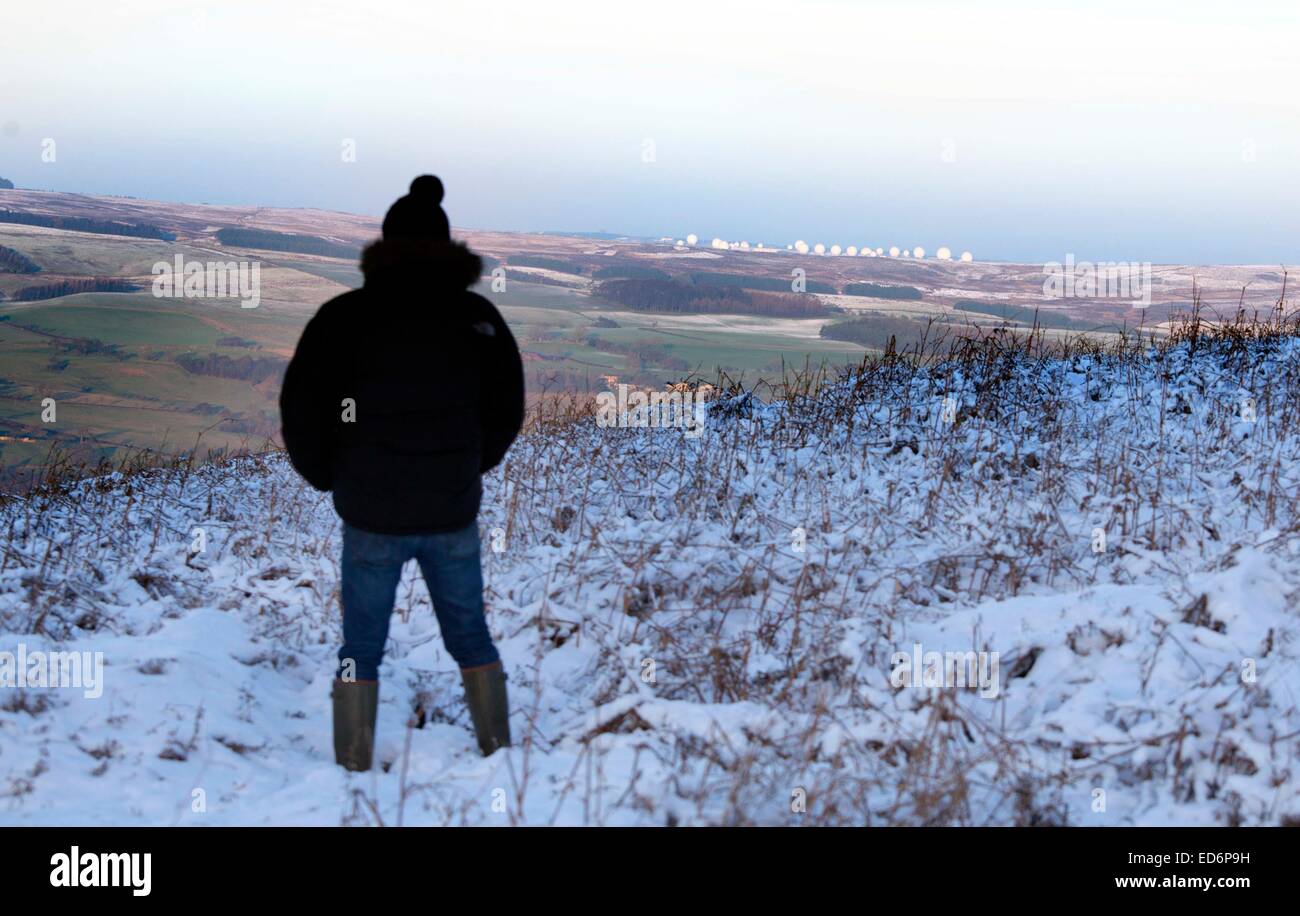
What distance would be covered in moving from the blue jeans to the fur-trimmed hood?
1119 mm

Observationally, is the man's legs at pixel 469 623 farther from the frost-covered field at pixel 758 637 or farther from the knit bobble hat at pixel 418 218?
the knit bobble hat at pixel 418 218

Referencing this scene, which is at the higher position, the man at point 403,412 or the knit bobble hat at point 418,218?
the knit bobble hat at point 418,218

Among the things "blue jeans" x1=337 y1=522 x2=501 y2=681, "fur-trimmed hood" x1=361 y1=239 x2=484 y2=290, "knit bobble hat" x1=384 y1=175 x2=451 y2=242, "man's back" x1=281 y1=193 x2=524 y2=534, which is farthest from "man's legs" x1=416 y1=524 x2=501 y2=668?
"knit bobble hat" x1=384 y1=175 x2=451 y2=242

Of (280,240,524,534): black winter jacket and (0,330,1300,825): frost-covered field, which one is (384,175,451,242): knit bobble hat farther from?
(0,330,1300,825): frost-covered field

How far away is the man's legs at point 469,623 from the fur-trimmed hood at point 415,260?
1133 millimetres

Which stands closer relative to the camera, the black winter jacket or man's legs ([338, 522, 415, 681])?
the black winter jacket

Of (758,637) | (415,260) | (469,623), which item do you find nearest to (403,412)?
(415,260)

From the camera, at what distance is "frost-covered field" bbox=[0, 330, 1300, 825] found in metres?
3.94

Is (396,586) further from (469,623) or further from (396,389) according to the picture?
(396,389)

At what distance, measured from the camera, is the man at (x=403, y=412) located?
3908mm

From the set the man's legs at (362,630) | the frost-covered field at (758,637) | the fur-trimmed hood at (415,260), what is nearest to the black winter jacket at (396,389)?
the fur-trimmed hood at (415,260)

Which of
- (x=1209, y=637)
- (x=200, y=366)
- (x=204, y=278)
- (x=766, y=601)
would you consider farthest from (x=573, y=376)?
(x=200, y=366)
